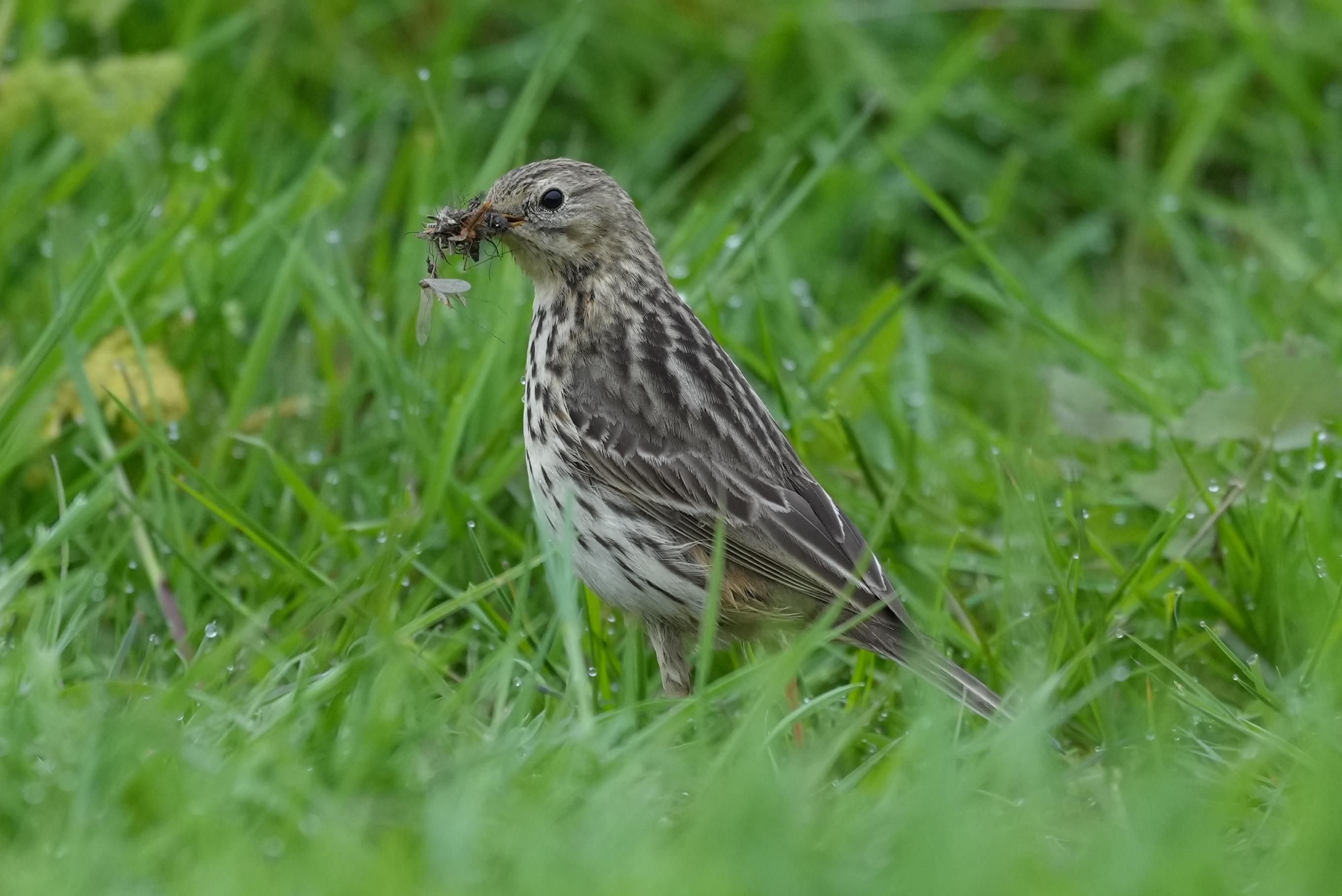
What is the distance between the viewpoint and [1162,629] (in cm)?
424

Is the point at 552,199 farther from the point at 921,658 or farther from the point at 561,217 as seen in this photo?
the point at 921,658

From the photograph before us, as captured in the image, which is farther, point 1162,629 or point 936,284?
point 936,284

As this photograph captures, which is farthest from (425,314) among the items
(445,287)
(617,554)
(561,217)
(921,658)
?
(921,658)

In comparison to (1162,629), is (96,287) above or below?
above

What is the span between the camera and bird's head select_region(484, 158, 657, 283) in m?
4.27

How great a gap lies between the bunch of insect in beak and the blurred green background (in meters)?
0.35

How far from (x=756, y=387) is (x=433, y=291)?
137 centimetres

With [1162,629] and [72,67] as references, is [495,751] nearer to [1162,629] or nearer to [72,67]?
[1162,629]

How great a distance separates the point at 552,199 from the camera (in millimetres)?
4273

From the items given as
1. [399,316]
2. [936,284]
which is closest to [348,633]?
[399,316]

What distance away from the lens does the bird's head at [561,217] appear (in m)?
4.27

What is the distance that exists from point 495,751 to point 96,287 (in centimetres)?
220

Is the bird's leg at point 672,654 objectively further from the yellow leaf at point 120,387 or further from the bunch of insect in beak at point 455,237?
the yellow leaf at point 120,387

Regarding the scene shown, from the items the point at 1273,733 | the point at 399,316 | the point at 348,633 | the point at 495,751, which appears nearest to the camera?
the point at 495,751
